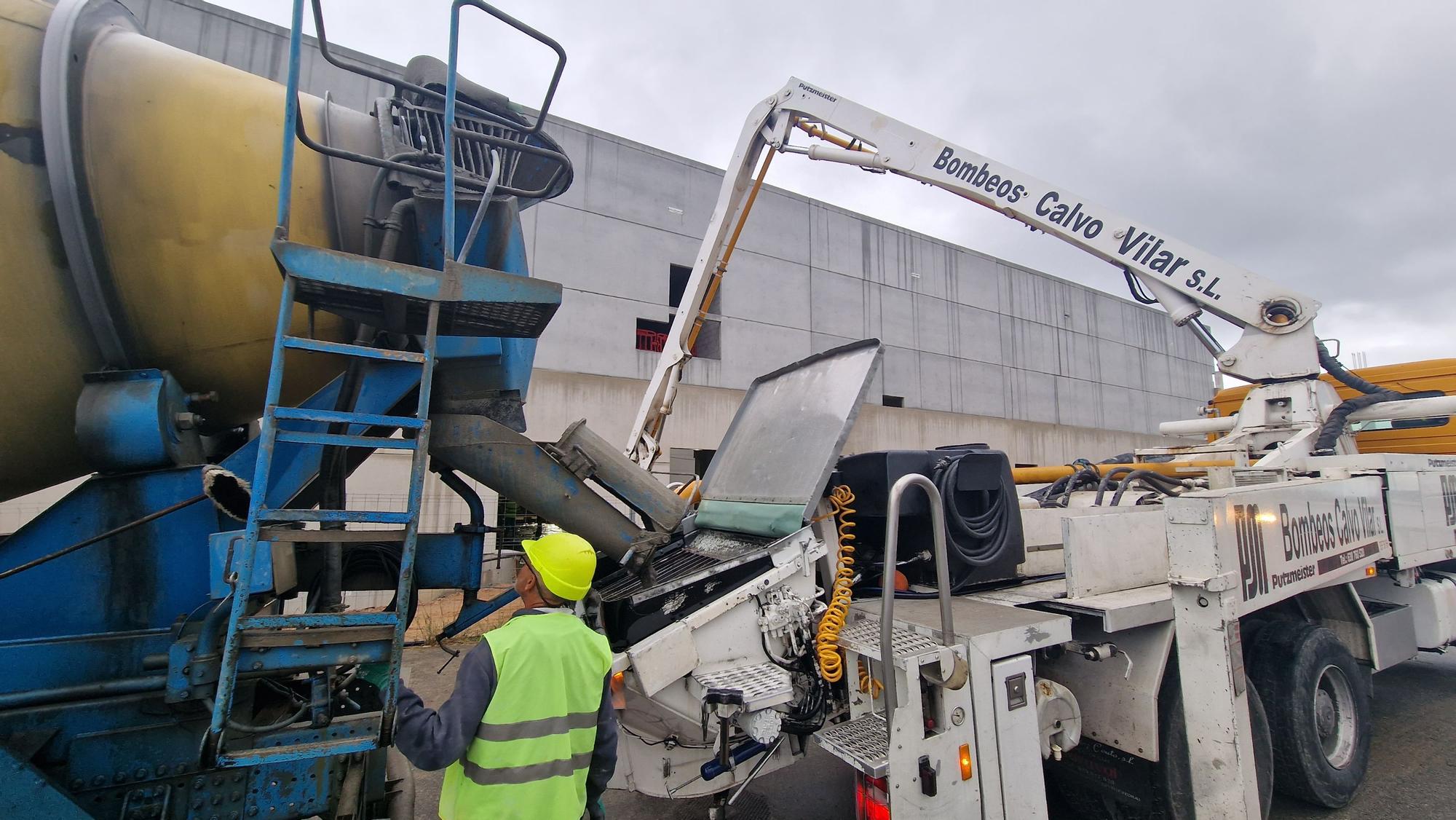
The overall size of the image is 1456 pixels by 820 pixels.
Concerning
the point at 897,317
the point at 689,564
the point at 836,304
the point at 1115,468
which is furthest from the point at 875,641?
the point at 897,317

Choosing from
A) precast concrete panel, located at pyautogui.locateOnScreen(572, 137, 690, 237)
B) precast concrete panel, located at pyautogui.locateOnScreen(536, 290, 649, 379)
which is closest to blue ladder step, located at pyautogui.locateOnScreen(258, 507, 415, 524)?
precast concrete panel, located at pyautogui.locateOnScreen(536, 290, 649, 379)

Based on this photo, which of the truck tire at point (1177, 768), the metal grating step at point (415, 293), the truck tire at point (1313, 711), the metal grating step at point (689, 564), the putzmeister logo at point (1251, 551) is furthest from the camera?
the truck tire at point (1313, 711)

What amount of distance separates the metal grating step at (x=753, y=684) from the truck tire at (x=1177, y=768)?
1.81 meters

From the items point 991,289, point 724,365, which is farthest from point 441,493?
point 991,289

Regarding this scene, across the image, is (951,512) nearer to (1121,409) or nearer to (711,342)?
(711,342)

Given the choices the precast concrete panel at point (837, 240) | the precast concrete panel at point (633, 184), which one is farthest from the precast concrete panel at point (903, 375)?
the precast concrete panel at point (633, 184)

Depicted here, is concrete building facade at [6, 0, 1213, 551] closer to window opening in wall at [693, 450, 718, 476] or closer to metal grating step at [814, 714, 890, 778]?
window opening in wall at [693, 450, 718, 476]

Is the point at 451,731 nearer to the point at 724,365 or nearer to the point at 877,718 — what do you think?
the point at 877,718

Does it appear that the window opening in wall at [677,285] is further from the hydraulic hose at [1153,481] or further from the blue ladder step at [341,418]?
the blue ladder step at [341,418]

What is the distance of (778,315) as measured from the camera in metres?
14.9

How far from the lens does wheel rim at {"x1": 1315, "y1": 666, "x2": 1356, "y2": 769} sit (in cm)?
389

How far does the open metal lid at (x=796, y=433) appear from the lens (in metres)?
3.10

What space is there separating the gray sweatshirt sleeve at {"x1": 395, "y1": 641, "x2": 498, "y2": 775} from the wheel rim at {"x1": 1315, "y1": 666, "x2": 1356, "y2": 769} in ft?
14.9

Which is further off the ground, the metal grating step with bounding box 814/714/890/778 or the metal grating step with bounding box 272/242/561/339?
the metal grating step with bounding box 272/242/561/339
